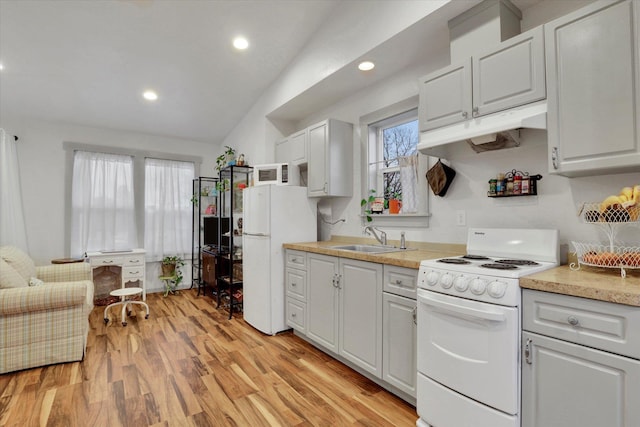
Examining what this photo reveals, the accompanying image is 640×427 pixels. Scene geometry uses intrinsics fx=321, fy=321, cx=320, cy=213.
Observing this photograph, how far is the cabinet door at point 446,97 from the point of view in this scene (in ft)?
6.60

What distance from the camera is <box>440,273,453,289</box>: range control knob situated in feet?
5.45

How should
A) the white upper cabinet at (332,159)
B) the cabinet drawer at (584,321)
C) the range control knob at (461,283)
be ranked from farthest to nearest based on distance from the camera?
the white upper cabinet at (332,159)
the range control knob at (461,283)
the cabinet drawer at (584,321)

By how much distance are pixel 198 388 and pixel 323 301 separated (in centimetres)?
113

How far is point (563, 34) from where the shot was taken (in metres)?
1.61

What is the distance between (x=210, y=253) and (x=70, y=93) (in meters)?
2.58

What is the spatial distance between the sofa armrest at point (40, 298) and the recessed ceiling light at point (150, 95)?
2.43 metres

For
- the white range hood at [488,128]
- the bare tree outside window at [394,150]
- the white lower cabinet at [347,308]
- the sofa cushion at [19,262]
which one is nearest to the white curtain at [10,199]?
the sofa cushion at [19,262]

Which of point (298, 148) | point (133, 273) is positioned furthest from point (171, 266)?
point (298, 148)

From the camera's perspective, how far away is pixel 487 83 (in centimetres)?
191

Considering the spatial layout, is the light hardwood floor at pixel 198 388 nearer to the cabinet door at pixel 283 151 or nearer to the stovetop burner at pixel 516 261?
the stovetop burner at pixel 516 261

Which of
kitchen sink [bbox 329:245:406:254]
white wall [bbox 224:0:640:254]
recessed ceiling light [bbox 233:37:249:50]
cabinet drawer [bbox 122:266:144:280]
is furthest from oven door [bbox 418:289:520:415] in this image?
cabinet drawer [bbox 122:266:144:280]

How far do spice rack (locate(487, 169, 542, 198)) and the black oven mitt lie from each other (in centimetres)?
31

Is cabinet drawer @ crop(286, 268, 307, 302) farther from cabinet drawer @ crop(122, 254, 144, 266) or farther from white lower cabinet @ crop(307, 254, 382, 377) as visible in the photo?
cabinet drawer @ crop(122, 254, 144, 266)

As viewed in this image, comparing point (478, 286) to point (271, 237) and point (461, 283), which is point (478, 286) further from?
point (271, 237)
